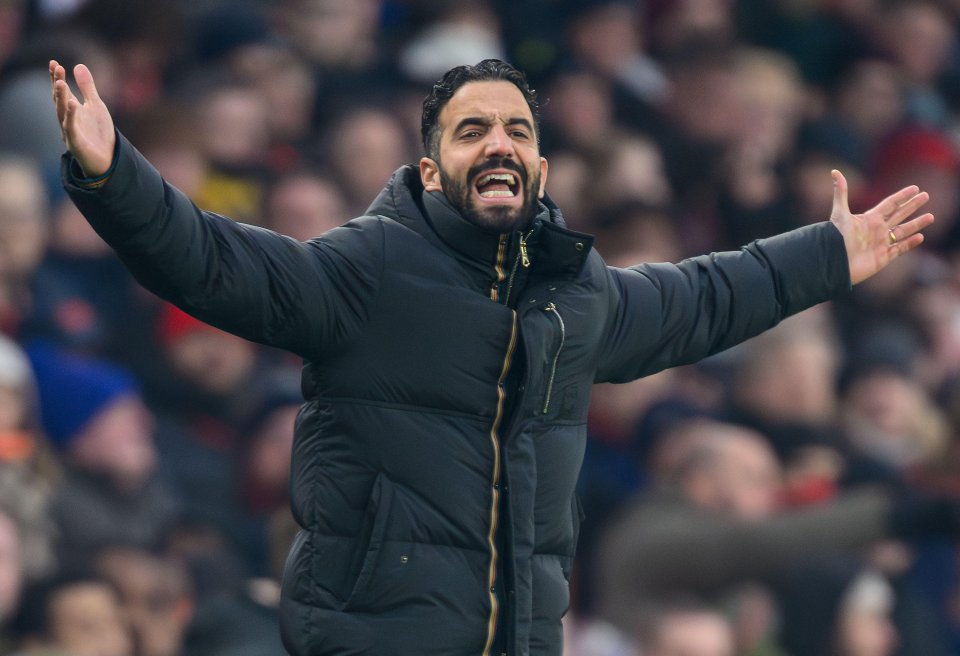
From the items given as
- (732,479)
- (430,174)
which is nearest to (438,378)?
(430,174)

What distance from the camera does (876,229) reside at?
504cm

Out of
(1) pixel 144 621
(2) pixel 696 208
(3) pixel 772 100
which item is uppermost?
(3) pixel 772 100

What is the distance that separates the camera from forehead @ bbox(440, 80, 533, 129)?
4.50 meters

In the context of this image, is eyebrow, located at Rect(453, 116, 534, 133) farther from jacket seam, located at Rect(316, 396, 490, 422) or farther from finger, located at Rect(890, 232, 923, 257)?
finger, located at Rect(890, 232, 923, 257)

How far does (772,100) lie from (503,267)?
6.72 metres

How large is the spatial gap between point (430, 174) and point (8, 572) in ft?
7.60

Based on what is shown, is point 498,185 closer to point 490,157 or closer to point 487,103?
point 490,157

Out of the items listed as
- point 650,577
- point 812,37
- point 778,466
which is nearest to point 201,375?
point 650,577

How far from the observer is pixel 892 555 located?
316 inches

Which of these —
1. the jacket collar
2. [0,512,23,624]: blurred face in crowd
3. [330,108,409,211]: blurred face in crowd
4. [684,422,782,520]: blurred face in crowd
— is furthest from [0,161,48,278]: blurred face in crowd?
the jacket collar

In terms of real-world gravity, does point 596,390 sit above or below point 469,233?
above

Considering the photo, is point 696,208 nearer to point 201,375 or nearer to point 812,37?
point 812,37

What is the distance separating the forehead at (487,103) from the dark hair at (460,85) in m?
0.01

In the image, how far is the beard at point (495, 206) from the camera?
443 cm
